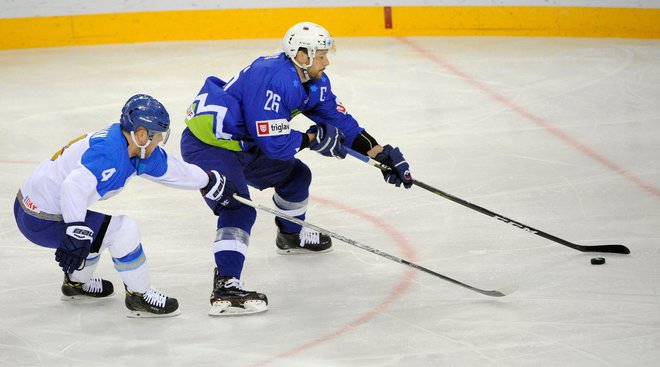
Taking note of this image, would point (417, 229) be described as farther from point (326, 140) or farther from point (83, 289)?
point (83, 289)

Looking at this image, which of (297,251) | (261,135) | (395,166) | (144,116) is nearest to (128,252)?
(144,116)

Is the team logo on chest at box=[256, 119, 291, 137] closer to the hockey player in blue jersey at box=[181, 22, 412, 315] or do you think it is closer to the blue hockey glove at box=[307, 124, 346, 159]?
the hockey player in blue jersey at box=[181, 22, 412, 315]

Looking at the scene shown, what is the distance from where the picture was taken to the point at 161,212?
5.48m

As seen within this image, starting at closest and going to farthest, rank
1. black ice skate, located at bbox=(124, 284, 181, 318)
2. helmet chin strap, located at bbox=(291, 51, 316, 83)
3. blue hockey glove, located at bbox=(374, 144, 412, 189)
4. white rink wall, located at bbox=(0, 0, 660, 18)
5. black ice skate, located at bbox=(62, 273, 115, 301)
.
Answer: black ice skate, located at bbox=(124, 284, 181, 318)
black ice skate, located at bbox=(62, 273, 115, 301)
helmet chin strap, located at bbox=(291, 51, 316, 83)
blue hockey glove, located at bbox=(374, 144, 412, 189)
white rink wall, located at bbox=(0, 0, 660, 18)

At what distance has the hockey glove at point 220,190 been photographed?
4207 mm

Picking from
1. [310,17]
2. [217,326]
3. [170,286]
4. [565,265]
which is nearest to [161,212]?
[170,286]

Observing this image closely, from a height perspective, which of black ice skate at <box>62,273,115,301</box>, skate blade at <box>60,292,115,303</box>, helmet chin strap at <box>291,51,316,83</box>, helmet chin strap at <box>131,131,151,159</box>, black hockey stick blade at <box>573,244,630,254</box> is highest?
helmet chin strap at <box>291,51,316,83</box>

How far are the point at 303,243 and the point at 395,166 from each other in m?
0.56

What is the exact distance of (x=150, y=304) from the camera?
4152 millimetres

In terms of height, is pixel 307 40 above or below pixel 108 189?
above

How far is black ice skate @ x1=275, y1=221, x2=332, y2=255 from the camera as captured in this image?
16.0ft

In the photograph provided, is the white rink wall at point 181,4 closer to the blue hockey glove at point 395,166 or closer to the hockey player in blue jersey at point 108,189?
the blue hockey glove at point 395,166

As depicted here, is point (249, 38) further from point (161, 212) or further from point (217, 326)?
point (217, 326)

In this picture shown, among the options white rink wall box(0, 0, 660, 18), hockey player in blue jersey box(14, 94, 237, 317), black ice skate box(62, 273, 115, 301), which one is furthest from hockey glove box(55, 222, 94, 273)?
white rink wall box(0, 0, 660, 18)
